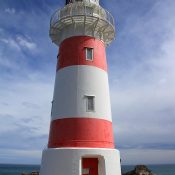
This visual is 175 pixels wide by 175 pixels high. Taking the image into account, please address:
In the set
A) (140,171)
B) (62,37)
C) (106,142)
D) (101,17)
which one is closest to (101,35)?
(101,17)

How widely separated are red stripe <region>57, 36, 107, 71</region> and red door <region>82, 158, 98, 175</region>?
174 inches

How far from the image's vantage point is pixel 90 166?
37.0ft

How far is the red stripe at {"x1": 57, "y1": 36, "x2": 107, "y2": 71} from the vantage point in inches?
486

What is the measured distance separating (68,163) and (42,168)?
55.2 inches

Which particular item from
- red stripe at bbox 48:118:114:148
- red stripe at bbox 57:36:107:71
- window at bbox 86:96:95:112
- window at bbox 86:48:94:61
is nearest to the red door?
red stripe at bbox 48:118:114:148

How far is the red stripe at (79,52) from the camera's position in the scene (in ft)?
40.5

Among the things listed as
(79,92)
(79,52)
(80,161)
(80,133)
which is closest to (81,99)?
(79,92)

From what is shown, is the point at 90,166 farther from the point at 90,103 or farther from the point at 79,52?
the point at 79,52

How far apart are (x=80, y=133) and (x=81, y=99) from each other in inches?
60.0

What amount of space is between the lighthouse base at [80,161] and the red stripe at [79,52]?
13.4ft

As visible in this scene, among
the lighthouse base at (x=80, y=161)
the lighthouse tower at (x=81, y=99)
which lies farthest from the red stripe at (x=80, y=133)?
the lighthouse base at (x=80, y=161)

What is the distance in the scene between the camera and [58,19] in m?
13.0

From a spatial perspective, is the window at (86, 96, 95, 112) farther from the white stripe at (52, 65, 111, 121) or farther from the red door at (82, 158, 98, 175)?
the red door at (82, 158, 98, 175)

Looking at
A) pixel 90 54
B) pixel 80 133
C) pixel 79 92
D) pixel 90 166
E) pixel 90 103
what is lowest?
pixel 90 166
